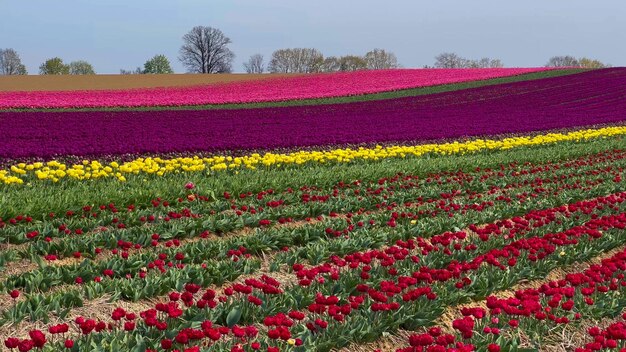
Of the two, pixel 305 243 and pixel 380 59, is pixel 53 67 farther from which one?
pixel 305 243

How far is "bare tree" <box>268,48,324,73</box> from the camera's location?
110500 millimetres

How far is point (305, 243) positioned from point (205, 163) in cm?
827

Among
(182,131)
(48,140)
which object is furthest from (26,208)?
(182,131)

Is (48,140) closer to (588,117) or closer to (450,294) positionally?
(450,294)

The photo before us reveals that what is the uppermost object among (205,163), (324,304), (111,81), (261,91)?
(111,81)

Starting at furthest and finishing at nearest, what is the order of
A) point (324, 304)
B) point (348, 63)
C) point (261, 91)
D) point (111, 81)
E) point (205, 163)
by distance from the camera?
point (348, 63) → point (111, 81) → point (261, 91) → point (205, 163) → point (324, 304)

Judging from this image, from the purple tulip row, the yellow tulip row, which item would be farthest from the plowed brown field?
the yellow tulip row

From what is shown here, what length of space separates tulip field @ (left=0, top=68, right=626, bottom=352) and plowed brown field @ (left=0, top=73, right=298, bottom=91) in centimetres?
3069

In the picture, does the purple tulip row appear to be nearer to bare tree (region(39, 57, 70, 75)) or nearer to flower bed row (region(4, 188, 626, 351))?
flower bed row (region(4, 188, 626, 351))

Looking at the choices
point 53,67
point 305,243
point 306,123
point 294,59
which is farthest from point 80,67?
point 305,243

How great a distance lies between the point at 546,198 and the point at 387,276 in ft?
20.3

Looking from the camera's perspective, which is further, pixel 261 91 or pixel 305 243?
pixel 261 91

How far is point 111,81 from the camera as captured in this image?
59312 mm

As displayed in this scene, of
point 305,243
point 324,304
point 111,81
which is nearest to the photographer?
point 324,304
